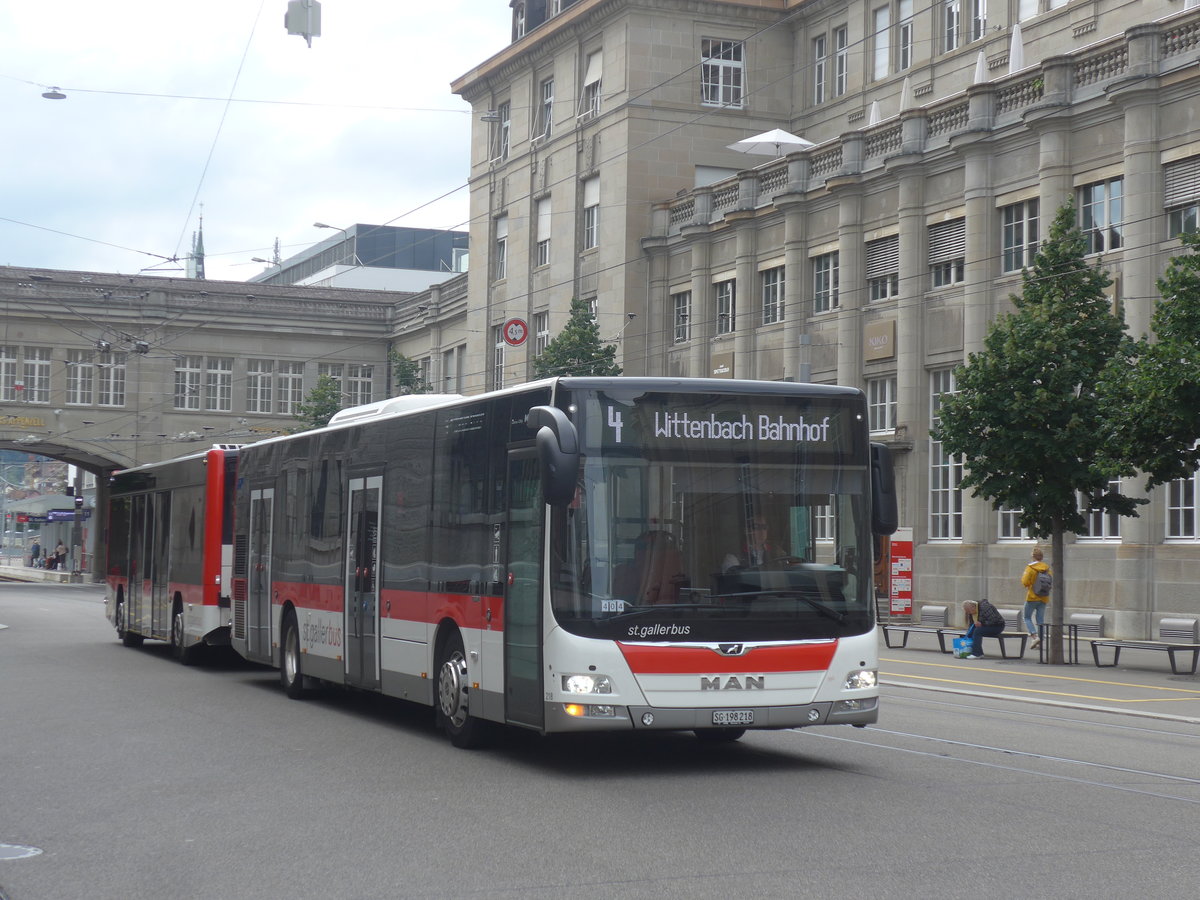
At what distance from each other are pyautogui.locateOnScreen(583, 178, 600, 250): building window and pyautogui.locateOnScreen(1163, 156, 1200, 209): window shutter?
22.3 metres

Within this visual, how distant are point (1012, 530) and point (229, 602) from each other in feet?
61.2

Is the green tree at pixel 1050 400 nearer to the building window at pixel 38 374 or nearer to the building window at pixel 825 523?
the building window at pixel 825 523

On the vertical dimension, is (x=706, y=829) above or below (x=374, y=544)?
below

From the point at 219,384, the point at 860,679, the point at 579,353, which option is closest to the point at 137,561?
the point at 860,679

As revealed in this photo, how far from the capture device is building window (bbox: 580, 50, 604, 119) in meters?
50.6

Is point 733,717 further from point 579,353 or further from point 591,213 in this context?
point 591,213

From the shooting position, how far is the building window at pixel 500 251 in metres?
56.0

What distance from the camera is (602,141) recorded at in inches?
1959

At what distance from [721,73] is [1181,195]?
2229 cm

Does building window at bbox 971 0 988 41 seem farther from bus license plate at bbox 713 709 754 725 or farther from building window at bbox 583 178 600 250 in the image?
bus license plate at bbox 713 709 754 725

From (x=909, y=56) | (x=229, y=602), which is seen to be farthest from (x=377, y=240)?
(x=229, y=602)

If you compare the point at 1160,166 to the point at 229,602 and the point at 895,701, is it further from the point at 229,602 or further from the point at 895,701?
the point at 229,602

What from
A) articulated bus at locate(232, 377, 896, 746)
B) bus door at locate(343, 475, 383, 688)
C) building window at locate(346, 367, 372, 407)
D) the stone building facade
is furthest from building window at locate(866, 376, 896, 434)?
building window at locate(346, 367, 372, 407)

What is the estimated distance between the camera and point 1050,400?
24812 millimetres
